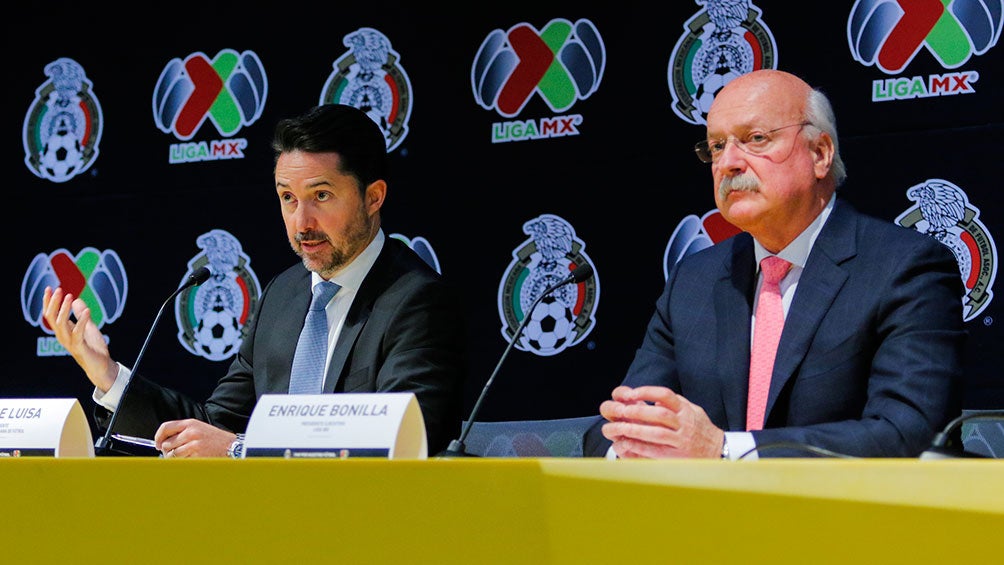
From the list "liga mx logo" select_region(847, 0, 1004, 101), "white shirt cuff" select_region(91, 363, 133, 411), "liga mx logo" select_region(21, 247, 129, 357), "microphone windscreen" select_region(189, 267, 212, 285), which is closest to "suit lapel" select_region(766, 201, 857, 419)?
"liga mx logo" select_region(847, 0, 1004, 101)

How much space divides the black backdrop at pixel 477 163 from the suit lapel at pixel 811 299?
0.91m

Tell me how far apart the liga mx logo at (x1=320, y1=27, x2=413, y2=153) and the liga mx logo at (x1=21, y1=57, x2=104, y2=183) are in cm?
97

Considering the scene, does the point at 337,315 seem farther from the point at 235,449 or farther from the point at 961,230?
the point at 961,230

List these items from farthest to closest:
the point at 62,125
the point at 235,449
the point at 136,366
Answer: the point at 62,125
the point at 136,366
the point at 235,449

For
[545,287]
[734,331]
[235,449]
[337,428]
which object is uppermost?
[545,287]

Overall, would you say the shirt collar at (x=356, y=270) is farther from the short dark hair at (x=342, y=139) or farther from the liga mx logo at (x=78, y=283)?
the liga mx logo at (x=78, y=283)

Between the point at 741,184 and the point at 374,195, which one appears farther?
the point at 374,195

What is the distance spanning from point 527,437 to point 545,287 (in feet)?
1.51

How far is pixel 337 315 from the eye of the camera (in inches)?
121

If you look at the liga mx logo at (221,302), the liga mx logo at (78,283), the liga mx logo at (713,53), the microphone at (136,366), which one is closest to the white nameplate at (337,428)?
the microphone at (136,366)

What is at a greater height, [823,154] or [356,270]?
[823,154]

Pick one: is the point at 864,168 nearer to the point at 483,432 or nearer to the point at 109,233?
the point at 483,432

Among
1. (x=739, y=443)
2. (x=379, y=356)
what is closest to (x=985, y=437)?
(x=739, y=443)

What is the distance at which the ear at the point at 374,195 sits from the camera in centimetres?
316
